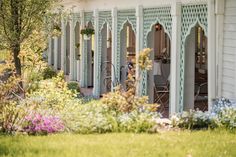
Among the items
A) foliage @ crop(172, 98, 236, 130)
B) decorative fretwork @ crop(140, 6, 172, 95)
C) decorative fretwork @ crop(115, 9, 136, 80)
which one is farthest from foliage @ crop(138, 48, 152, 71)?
decorative fretwork @ crop(115, 9, 136, 80)

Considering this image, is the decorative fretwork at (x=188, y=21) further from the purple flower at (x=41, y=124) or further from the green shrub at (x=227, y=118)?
the purple flower at (x=41, y=124)

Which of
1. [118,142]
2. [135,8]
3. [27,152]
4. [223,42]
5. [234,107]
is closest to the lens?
[27,152]

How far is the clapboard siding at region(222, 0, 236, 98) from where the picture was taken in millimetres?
9703

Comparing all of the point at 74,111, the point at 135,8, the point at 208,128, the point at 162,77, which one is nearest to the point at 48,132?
the point at 74,111

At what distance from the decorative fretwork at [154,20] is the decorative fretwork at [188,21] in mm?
653

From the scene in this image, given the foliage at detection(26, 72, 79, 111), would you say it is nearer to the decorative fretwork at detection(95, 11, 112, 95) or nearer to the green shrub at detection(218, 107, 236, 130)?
the green shrub at detection(218, 107, 236, 130)

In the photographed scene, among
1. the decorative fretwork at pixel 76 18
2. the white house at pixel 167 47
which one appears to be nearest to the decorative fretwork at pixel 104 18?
the white house at pixel 167 47

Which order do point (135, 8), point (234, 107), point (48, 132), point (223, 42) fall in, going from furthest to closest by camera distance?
point (135, 8), point (223, 42), point (234, 107), point (48, 132)

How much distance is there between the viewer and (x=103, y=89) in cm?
1777

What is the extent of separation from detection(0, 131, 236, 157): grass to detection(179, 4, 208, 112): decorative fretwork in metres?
3.47

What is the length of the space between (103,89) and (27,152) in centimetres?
1119

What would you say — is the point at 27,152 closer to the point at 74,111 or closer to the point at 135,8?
the point at 74,111

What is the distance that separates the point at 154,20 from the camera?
43.2ft

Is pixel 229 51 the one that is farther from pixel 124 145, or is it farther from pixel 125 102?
pixel 124 145
